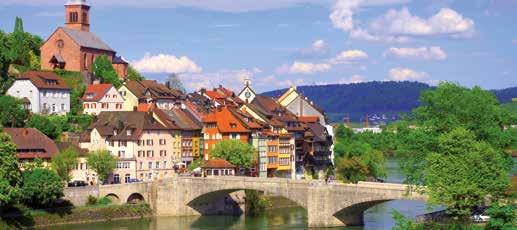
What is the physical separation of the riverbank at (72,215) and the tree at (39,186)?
1051 mm

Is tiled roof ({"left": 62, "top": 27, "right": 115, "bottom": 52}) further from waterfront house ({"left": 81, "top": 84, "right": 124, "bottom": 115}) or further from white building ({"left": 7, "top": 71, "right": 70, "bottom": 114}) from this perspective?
white building ({"left": 7, "top": 71, "right": 70, "bottom": 114})

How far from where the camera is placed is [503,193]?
226ft

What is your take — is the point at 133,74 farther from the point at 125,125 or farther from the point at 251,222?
the point at 251,222

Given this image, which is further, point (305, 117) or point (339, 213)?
point (305, 117)

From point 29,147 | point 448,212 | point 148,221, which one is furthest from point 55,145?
point 448,212

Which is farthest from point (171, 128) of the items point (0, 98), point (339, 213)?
point (339, 213)

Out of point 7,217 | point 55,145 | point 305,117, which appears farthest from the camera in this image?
point 305,117

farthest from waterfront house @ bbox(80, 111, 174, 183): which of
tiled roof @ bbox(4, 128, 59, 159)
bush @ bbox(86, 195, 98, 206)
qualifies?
bush @ bbox(86, 195, 98, 206)

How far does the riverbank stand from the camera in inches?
3401

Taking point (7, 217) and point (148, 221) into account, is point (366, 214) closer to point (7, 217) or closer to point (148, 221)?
point (148, 221)

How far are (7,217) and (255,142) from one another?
41.3m

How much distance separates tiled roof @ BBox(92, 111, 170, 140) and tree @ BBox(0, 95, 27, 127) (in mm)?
7909

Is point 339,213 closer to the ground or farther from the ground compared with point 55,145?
closer to the ground

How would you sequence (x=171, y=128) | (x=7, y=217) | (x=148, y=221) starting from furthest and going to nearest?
(x=171, y=128) < (x=148, y=221) < (x=7, y=217)
